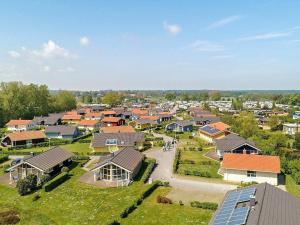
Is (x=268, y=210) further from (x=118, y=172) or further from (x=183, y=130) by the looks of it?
(x=183, y=130)

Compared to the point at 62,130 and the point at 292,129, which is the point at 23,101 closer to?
the point at 62,130

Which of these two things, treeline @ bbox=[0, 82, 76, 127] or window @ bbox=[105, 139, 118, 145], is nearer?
window @ bbox=[105, 139, 118, 145]

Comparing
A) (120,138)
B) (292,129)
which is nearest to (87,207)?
(120,138)

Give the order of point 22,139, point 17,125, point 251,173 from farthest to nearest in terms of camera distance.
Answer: point 17,125, point 22,139, point 251,173

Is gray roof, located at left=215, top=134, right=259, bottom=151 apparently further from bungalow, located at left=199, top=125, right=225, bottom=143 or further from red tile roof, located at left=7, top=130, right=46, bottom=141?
red tile roof, located at left=7, top=130, right=46, bottom=141

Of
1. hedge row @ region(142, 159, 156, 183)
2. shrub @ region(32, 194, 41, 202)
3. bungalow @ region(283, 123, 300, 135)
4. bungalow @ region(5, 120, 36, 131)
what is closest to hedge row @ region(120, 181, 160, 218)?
hedge row @ region(142, 159, 156, 183)

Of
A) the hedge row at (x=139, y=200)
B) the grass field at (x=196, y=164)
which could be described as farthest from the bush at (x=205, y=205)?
the grass field at (x=196, y=164)

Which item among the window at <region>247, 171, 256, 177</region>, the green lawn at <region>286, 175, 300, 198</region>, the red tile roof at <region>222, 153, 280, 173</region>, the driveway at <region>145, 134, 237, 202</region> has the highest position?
the red tile roof at <region>222, 153, 280, 173</region>

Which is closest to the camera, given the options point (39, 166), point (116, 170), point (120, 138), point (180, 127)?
point (116, 170)
